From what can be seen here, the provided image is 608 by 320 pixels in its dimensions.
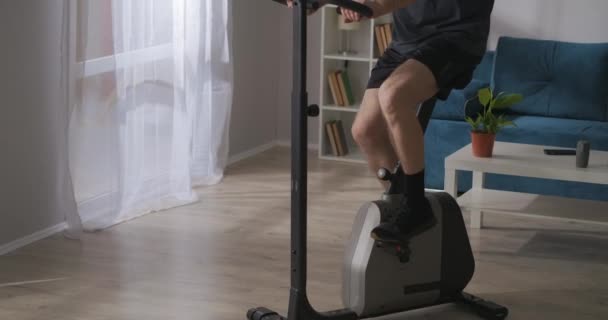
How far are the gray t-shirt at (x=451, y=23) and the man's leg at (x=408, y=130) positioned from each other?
0.49ft

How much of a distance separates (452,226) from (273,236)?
1.20 metres

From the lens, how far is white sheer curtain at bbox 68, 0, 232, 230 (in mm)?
4465

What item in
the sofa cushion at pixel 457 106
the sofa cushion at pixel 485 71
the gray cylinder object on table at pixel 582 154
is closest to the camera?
the gray cylinder object on table at pixel 582 154

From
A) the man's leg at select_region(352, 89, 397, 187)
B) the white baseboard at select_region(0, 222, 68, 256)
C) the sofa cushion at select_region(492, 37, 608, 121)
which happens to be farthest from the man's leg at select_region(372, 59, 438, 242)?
the sofa cushion at select_region(492, 37, 608, 121)

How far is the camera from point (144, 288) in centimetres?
385

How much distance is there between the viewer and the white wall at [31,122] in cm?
414

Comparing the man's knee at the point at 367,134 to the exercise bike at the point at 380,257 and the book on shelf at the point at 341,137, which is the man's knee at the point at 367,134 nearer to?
the exercise bike at the point at 380,257

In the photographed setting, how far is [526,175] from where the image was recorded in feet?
14.4

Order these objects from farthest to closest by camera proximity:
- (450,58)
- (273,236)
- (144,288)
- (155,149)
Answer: (155,149) → (273,236) → (144,288) → (450,58)

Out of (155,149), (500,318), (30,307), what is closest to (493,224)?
(500,318)

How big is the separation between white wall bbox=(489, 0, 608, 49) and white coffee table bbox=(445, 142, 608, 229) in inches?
52.5

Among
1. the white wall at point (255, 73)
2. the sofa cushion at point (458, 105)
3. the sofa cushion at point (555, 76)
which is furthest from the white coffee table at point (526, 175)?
the white wall at point (255, 73)

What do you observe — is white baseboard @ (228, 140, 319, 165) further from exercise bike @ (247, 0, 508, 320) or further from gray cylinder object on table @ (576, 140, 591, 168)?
exercise bike @ (247, 0, 508, 320)

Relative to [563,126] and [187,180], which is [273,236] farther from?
[563,126]
